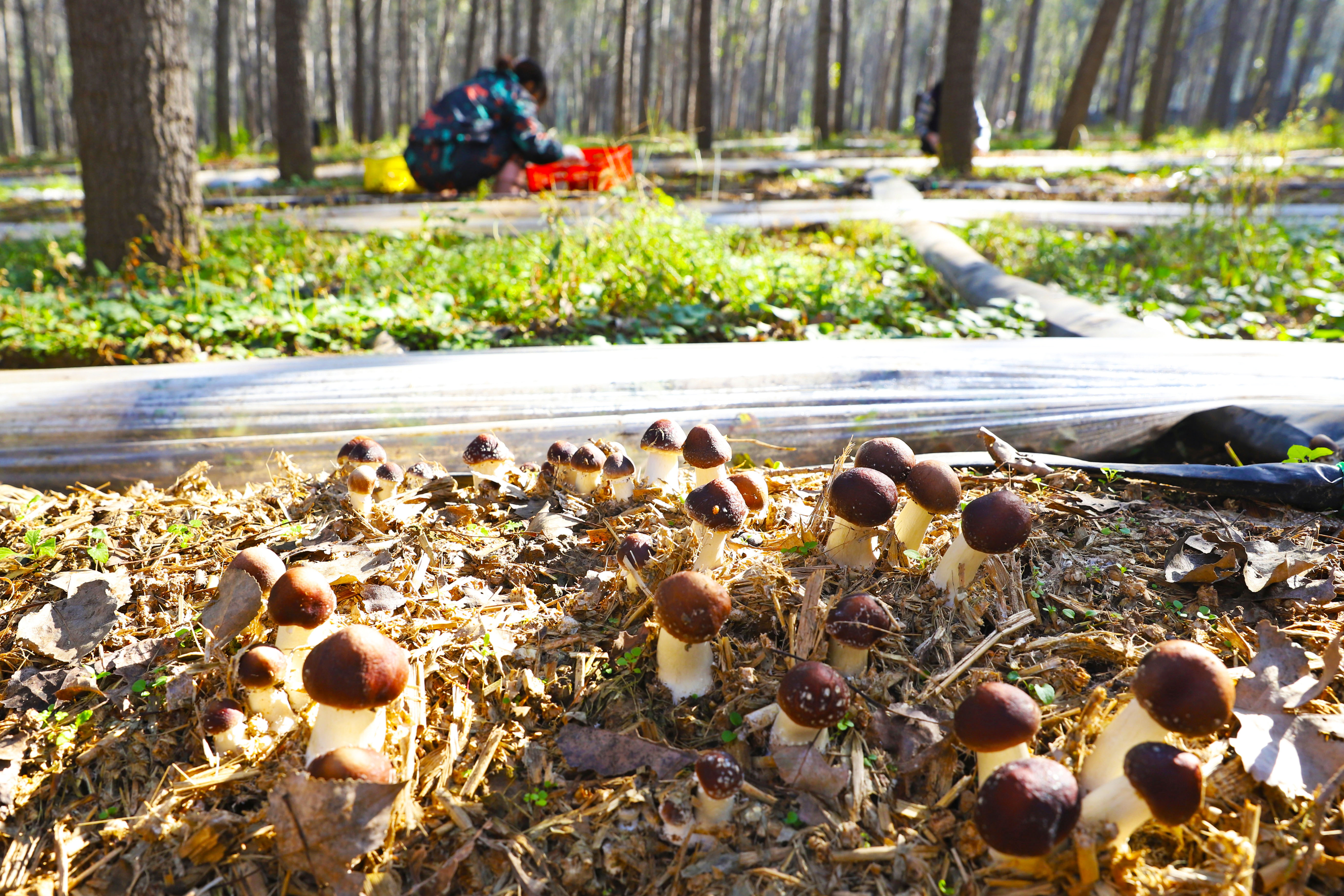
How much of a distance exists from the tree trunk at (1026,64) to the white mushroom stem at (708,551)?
33.2m

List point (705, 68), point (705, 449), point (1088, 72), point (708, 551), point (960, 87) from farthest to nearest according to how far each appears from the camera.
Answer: point (1088, 72) → point (705, 68) → point (960, 87) → point (705, 449) → point (708, 551)

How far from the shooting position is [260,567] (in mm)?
2207

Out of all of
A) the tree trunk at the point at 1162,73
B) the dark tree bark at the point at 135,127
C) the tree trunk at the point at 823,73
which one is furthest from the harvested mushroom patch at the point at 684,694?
the tree trunk at the point at 1162,73

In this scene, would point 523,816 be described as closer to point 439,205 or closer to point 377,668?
point 377,668

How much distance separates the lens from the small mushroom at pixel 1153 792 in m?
1.51

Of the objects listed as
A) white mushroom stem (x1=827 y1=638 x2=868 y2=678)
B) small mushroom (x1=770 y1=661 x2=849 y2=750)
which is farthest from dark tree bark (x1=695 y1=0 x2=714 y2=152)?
small mushroom (x1=770 y1=661 x2=849 y2=750)

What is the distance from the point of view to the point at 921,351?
3.77m

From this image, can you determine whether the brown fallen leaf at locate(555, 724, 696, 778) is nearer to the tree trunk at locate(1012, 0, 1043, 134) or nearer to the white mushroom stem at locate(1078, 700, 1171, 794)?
the white mushroom stem at locate(1078, 700, 1171, 794)

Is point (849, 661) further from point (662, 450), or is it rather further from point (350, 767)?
point (350, 767)

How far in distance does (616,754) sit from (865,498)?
988 millimetres

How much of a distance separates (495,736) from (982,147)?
20925 mm

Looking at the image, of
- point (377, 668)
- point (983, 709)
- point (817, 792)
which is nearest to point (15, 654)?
point (377, 668)

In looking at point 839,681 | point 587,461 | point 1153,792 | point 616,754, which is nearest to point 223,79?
point 587,461

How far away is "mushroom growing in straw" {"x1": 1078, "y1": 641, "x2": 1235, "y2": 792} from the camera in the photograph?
1588 millimetres
